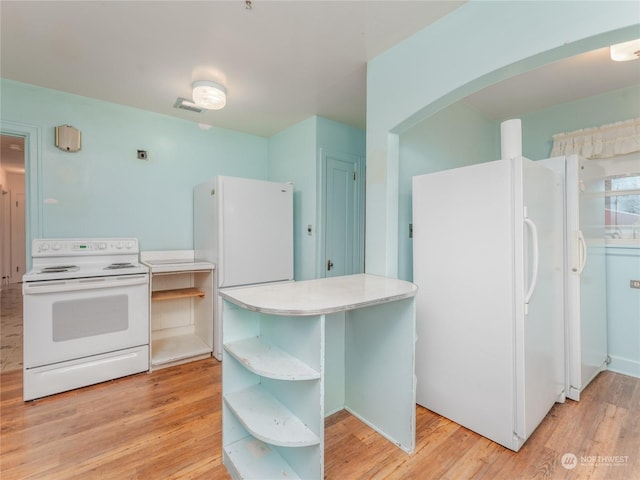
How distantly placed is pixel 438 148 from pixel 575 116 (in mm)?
1408

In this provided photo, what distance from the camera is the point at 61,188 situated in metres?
2.67

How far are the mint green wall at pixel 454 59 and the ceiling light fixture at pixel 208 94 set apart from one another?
1233 millimetres

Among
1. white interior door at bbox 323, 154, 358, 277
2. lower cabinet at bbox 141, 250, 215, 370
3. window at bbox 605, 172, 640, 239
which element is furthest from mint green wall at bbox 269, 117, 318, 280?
window at bbox 605, 172, 640, 239

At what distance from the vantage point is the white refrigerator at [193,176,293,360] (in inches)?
109

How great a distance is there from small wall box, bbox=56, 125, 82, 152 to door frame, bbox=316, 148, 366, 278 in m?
2.24

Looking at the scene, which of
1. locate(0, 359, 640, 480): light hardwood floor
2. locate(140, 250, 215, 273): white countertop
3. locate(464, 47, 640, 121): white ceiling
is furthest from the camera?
locate(140, 250, 215, 273): white countertop

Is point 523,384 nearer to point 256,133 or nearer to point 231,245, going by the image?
point 231,245

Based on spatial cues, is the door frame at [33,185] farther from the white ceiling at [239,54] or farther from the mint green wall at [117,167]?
the white ceiling at [239,54]

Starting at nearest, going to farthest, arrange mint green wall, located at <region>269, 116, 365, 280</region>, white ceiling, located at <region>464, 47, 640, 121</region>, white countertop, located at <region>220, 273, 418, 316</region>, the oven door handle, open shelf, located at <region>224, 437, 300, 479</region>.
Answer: white countertop, located at <region>220, 273, 418, 316</region>, open shelf, located at <region>224, 437, 300, 479</region>, the oven door handle, white ceiling, located at <region>464, 47, 640, 121</region>, mint green wall, located at <region>269, 116, 365, 280</region>

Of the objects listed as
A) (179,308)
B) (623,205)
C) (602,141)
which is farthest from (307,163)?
(623,205)

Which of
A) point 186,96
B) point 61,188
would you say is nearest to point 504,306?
point 186,96

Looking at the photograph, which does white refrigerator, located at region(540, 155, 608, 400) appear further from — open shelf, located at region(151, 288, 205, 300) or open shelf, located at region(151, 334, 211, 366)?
open shelf, located at region(151, 288, 205, 300)

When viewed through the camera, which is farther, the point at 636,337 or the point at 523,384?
the point at 636,337

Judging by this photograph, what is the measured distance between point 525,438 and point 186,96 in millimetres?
3492
